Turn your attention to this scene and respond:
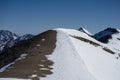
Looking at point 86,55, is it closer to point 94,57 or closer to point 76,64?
point 94,57

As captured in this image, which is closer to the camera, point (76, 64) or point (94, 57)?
point (76, 64)

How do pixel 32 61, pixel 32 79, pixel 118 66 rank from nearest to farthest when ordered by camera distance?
pixel 32 79 < pixel 32 61 < pixel 118 66

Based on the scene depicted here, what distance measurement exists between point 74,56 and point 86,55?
22.5ft

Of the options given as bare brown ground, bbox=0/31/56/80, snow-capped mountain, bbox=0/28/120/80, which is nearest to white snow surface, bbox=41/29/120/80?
snow-capped mountain, bbox=0/28/120/80

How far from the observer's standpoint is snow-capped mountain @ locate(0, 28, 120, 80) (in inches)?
1998

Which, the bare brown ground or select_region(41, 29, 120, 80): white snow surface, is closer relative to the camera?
the bare brown ground

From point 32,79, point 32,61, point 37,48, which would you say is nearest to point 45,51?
point 37,48

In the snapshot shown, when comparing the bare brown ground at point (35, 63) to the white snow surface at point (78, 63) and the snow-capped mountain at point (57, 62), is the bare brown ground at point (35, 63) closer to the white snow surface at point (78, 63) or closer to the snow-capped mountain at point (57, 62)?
the snow-capped mountain at point (57, 62)

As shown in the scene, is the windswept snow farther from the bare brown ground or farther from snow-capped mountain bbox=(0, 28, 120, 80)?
the bare brown ground

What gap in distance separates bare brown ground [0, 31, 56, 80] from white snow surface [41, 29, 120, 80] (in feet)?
5.09

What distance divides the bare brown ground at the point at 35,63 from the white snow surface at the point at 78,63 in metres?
1.55

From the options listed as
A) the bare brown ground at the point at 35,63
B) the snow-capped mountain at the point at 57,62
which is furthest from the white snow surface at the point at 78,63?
the bare brown ground at the point at 35,63

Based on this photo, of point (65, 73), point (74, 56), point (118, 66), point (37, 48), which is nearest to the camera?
point (65, 73)

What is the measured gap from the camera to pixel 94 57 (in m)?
73.3
